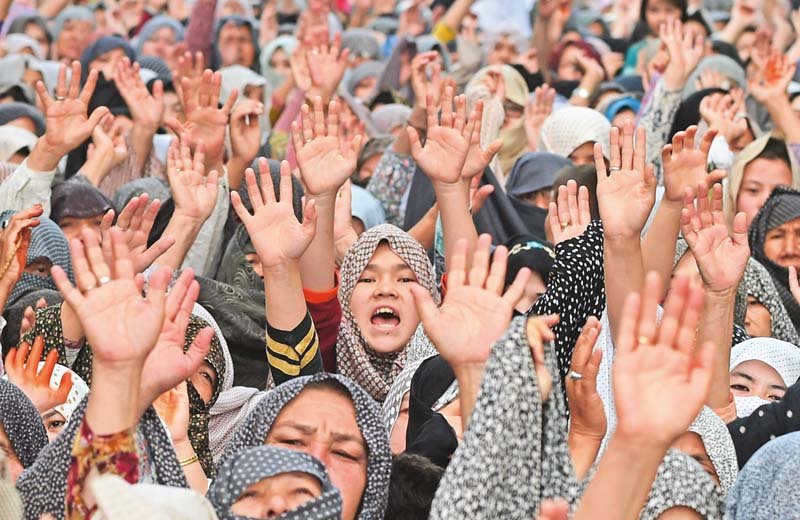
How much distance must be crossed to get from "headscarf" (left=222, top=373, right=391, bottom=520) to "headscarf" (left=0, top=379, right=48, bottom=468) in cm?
44

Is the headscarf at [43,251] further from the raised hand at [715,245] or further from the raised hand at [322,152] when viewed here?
the raised hand at [715,245]

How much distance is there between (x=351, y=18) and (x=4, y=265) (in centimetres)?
793

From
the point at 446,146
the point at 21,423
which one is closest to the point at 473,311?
the point at 21,423

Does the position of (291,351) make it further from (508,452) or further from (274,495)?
(508,452)

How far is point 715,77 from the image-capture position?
26.7ft

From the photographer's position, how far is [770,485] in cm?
292

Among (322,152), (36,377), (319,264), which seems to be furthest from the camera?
(322,152)

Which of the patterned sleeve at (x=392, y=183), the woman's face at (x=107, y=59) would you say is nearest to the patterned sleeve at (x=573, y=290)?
the patterned sleeve at (x=392, y=183)

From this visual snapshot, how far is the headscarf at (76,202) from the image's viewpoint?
5.64m

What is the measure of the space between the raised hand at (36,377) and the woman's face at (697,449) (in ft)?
4.91

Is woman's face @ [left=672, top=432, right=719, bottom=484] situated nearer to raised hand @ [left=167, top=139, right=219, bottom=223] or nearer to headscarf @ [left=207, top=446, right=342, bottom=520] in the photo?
headscarf @ [left=207, top=446, right=342, bottom=520]

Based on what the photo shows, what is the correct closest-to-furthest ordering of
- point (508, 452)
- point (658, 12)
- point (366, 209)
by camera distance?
point (508, 452) < point (366, 209) < point (658, 12)

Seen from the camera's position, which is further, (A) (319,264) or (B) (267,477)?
(A) (319,264)

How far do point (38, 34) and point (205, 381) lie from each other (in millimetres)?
6521
